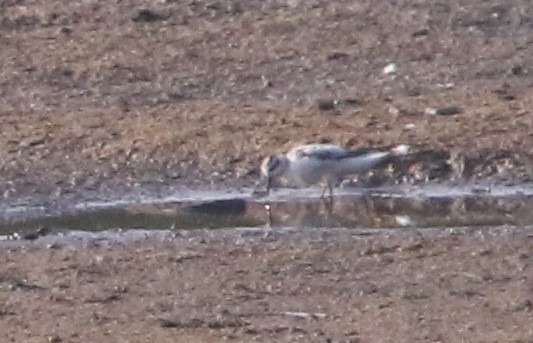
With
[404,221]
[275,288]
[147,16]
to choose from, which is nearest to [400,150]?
[404,221]

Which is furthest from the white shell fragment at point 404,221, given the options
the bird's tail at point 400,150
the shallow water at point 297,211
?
the bird's tail at point 400,150

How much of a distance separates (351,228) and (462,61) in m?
3.36

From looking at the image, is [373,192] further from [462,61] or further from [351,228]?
[462,61]

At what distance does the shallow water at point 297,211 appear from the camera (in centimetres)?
1084

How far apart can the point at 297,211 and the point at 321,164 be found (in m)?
0.32

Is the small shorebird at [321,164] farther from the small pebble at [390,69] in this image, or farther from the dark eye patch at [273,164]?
the small pebble at [390,69]

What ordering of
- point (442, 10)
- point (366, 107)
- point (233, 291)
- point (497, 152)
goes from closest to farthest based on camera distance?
point (233, 291), point (497, 152), point (366, 107), point (442, 10)

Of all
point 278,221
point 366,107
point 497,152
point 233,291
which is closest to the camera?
point 233,291

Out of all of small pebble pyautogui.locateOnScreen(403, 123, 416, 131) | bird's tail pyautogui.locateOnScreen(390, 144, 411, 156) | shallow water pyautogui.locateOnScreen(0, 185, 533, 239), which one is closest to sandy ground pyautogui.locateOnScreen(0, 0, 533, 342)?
small pebble pyautogui.locateOnScreen(403, 123, 416, 131)

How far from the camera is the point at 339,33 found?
47.1 ft

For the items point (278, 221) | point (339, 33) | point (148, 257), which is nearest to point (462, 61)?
point (339, 33)

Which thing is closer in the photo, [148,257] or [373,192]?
[148,257]

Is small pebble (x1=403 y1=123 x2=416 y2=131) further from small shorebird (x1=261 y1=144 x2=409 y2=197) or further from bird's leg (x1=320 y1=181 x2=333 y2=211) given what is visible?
bird's leg (x1=320 y1=181 x2=333 y2=211)

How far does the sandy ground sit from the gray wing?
0.86ft
